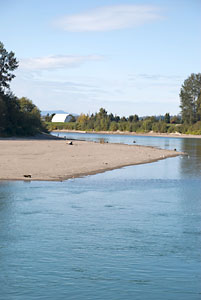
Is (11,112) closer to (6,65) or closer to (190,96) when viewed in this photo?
(6,65)

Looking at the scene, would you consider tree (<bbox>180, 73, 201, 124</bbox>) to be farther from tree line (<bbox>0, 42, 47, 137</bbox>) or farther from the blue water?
the blue water

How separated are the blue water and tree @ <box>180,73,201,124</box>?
151759 millimetres

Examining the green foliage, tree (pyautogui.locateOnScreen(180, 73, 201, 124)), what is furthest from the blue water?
tree (pyautogui.locateOnScreen(180, 73, 201, 124))

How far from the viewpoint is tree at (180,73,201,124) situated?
17338cm

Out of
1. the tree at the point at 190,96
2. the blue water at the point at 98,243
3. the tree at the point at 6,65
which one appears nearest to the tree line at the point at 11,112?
the tree at the point at 6,65

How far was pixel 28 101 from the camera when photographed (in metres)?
106

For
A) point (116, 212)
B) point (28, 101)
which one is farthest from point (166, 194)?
point (28, 101)

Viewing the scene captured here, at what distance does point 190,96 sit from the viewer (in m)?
174

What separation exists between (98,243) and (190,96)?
16411 centimetres

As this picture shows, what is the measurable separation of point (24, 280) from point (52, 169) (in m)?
22.0

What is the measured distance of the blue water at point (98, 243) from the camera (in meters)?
11.5

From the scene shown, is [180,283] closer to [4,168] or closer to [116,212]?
[116,212]

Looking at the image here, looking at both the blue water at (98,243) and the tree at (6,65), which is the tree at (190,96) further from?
the blue water at (98,243)

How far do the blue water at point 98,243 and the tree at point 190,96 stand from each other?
15176 cm
